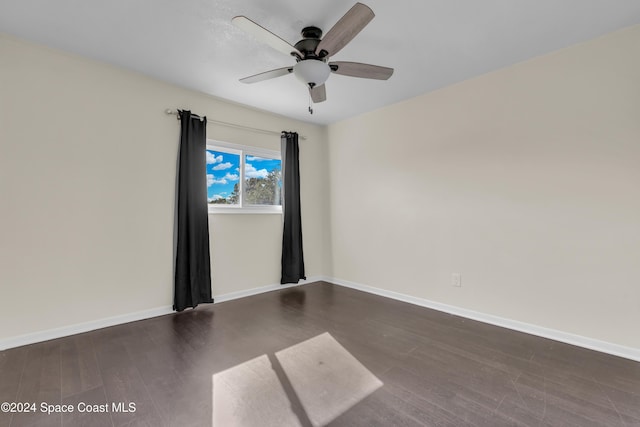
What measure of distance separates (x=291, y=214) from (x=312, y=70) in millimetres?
2368

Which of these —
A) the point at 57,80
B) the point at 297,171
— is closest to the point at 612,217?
the point at 297,171

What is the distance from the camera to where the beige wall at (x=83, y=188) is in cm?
231

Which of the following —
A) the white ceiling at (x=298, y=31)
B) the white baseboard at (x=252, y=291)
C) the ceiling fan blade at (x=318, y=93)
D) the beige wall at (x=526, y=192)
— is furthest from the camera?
the white baseboard at (x=252, y=291)

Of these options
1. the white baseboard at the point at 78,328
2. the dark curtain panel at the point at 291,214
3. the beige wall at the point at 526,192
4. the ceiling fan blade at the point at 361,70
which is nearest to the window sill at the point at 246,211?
the dark curtain panel at the point at 291,214

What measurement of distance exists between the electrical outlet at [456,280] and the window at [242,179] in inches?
95.1

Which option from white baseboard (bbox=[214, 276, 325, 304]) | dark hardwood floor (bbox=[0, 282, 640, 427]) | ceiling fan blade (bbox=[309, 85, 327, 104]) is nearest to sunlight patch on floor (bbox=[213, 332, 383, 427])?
dark hardwood floor (bbox=[0, 282, 640, 427])

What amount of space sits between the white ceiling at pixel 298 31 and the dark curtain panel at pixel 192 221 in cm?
58

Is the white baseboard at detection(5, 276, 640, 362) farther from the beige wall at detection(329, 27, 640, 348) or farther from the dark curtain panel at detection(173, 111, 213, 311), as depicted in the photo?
the dark curtain panel at detection(173, 111, 213, 311)

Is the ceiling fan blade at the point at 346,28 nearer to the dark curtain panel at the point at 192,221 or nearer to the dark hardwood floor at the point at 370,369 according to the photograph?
the dark curtain panel at the point at 192,221

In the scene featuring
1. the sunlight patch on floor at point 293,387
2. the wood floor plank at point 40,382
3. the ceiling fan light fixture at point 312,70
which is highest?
the ceiling fan light fixture at point 312,70

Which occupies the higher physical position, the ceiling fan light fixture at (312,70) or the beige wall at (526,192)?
the ceiling fan light fixture at (312,70)

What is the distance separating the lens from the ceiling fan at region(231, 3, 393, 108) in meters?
1.70

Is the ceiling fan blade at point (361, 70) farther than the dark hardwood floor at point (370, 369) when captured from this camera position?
Yes

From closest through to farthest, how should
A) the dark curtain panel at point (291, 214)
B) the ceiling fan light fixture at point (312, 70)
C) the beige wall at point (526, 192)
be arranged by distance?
the ceiling fan light fixture at point (312, 70) → the beige wall at point (526, 192) → the dark curtain panel at point (291, 214)
